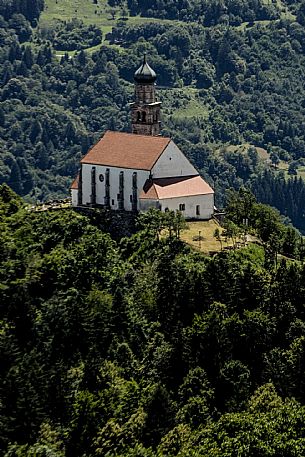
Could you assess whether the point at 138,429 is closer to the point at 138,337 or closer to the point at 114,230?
the point at 138,337

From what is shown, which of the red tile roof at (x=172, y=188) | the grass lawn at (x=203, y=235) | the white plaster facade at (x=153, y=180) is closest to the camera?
the grass lawn at (x=203, y=235)

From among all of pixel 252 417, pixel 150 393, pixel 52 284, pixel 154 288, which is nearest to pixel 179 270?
pixel 154 288

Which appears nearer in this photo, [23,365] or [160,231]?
[23,365]

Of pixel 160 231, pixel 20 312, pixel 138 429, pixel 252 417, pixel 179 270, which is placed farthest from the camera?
pixel 160 231

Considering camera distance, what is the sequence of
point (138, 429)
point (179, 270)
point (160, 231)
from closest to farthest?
point (138, 429), point (179, 270), point (160, 231)

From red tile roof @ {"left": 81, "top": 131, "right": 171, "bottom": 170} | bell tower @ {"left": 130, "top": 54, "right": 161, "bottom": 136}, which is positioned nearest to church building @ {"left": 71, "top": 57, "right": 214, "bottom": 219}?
red tile roof @ {"left": 81, "top": 131, "right": 171, "bottom": 170}

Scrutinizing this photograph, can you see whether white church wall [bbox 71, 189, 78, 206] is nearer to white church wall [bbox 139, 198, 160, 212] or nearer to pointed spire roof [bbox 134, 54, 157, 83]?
white church wall [bbox 139, 198, 160, 212]

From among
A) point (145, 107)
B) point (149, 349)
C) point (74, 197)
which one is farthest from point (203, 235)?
point (145, 107)

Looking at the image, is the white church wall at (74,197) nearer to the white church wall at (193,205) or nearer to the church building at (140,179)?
the church building at (140,179)

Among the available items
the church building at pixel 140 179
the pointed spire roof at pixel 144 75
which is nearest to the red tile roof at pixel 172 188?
the church building at pixel 140 179
